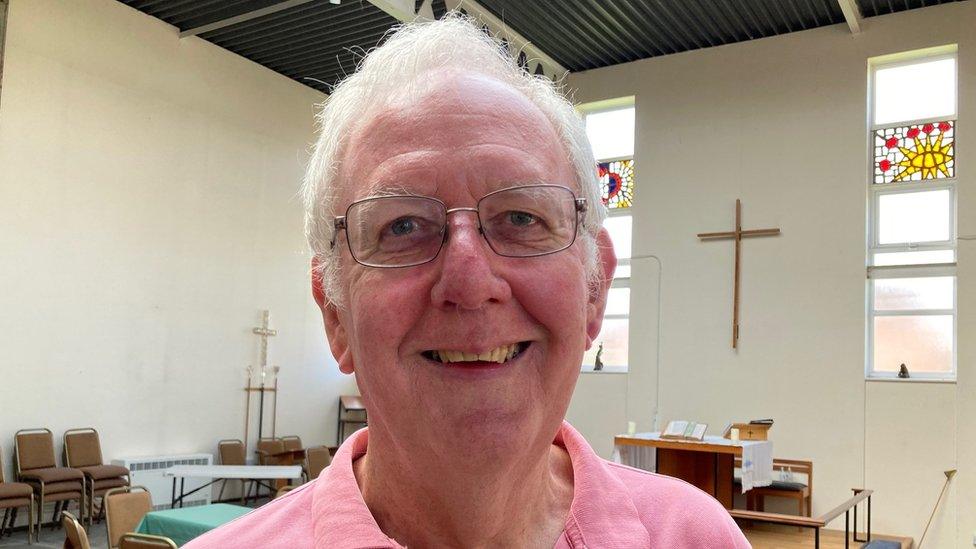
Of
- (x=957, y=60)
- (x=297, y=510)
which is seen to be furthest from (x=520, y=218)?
(x=957, y=60)

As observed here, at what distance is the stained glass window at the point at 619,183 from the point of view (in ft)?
39.2

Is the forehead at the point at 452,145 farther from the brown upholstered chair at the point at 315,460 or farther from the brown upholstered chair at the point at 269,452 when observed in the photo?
the brown upholstered chair at the point at 269,452

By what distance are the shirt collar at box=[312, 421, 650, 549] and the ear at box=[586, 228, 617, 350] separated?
0.17 m

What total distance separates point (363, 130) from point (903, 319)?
10.2 m

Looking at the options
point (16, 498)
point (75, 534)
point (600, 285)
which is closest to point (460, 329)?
point (600, 285)

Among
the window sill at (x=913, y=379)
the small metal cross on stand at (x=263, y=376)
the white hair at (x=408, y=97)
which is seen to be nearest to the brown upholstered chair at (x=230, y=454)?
the small metal cross on stand at (x=263, y=376)

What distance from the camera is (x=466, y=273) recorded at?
82 cm

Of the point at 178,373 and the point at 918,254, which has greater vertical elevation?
the point at 918,254

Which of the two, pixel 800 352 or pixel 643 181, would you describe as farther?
pixel 643 181

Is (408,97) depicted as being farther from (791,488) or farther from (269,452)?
(269,452)

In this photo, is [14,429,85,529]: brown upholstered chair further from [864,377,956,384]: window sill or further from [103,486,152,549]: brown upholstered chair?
[864,377,956,384]: window sill

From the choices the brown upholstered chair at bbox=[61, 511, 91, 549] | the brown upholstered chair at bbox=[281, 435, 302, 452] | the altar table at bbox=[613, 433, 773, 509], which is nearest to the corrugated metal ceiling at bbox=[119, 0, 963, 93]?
the brown upholstered chair at bbox=[281, 435, 302, 452]

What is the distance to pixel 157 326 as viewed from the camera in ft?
33.2

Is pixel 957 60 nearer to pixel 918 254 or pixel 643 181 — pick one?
pixel 918 254
